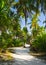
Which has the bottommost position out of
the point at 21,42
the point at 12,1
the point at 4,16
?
the point at 21,42

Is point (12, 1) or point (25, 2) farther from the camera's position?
point (12, 1)

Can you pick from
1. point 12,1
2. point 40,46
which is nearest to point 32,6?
point 12,1

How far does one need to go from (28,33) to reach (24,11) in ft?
120

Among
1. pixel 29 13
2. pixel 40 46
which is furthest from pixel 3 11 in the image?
pixel 40 46

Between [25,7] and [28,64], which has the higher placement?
[25,7]

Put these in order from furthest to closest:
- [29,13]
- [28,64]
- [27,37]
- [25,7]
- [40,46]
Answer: [27,37], [40,46], [29,13], [25,7], [28,64]

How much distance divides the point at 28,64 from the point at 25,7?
3518mm

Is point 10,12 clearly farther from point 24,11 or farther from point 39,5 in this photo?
point 39,5

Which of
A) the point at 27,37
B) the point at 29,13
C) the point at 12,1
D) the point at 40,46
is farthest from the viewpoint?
the point at 27,37

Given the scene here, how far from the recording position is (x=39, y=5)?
11.9 meters

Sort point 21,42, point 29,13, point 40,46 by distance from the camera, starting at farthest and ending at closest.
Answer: point 21,42 → point 40,46 → point 29,13

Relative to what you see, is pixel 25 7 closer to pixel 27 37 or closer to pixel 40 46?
pixel 40 46

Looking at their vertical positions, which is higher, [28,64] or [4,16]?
[4,16]

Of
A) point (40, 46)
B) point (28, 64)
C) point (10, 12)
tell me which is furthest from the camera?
point (40, 46)
